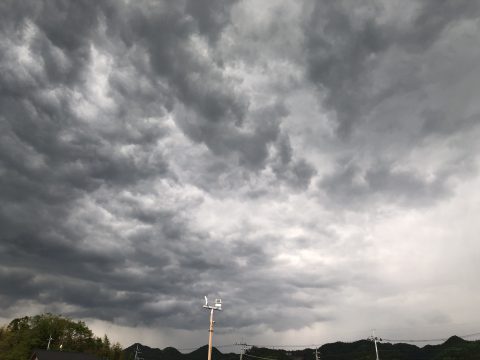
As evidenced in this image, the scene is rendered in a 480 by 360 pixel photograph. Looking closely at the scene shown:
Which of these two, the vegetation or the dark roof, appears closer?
the dark roof

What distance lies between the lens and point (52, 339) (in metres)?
120

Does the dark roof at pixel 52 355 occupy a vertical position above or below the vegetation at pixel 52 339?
below

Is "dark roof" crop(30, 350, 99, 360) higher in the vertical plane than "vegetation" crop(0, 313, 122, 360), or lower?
lower

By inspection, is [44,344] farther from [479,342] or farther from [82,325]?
[479,342]

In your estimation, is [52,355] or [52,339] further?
[52,339]

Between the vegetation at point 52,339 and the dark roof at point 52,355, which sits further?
the vegetation at point 52,339

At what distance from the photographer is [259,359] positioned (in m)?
196

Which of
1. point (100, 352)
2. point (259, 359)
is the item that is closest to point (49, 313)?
point (100, 352)

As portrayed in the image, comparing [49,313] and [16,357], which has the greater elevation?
[49,313]

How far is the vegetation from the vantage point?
360 ft

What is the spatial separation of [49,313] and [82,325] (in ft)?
42.8

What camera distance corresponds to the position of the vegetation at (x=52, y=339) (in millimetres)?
109812

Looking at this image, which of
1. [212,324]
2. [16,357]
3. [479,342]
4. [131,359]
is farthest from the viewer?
[479,342]

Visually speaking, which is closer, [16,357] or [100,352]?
[16,357]
